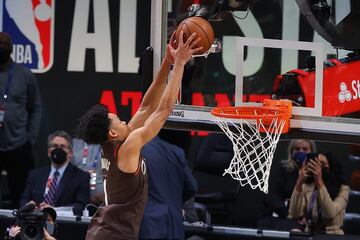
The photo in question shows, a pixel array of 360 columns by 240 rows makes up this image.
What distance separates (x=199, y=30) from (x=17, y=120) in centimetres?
378

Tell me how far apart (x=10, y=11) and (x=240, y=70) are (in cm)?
402

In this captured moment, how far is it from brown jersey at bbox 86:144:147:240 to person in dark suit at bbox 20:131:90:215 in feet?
7.93

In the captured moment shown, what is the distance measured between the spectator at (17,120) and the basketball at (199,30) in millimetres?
3424

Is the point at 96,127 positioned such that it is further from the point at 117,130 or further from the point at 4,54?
the point at 4,54

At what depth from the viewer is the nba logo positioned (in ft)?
36.8

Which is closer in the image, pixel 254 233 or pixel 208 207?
pixel 254 233

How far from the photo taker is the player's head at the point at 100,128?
268 inches

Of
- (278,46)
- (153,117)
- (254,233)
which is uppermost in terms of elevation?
(278,46)

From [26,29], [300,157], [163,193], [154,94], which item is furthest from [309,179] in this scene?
[26,29]

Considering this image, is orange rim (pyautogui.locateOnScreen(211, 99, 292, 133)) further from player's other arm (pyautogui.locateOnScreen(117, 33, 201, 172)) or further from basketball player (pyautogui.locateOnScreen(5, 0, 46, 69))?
basketball player (pyautogui.locateOnScreen(5, 0, 46, 69))

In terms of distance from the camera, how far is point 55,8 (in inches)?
444

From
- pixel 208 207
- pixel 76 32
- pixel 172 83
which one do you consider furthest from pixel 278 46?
pixel 76 32

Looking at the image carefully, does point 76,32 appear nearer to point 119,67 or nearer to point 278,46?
point 119,67

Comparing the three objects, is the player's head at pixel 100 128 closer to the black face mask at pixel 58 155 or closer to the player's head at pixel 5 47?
the black face mask at pixel 58 155
